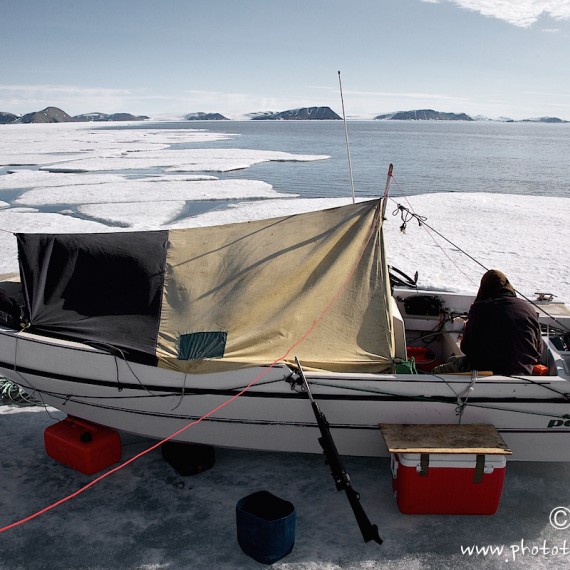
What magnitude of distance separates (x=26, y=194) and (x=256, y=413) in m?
20.2

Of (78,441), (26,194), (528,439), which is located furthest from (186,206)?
(528,439)

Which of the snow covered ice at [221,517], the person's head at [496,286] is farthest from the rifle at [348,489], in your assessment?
the person's head at [496,286]

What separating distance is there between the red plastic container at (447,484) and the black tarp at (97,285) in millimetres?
2441

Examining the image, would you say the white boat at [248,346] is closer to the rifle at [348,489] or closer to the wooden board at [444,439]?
the wooden board at [444,439]

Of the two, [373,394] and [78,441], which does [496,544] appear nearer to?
[373,394]

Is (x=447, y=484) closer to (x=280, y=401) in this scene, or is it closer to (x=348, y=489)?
(x=348, y=489)

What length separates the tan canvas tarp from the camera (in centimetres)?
490

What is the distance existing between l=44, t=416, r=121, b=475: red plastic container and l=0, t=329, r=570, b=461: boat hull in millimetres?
161

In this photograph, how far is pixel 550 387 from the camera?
15.3 feet

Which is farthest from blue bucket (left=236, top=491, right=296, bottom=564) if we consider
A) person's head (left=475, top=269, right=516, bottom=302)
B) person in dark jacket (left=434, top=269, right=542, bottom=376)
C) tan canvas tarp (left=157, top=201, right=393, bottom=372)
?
person's head (left=475, top=269, right=516, bottom=302)

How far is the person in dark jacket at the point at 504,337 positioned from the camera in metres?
4.93

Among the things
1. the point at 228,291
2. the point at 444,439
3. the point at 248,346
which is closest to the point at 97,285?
the point at 228,291

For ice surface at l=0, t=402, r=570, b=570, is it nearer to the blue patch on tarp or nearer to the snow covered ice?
the snow covered ice

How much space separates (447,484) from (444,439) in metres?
0.36
